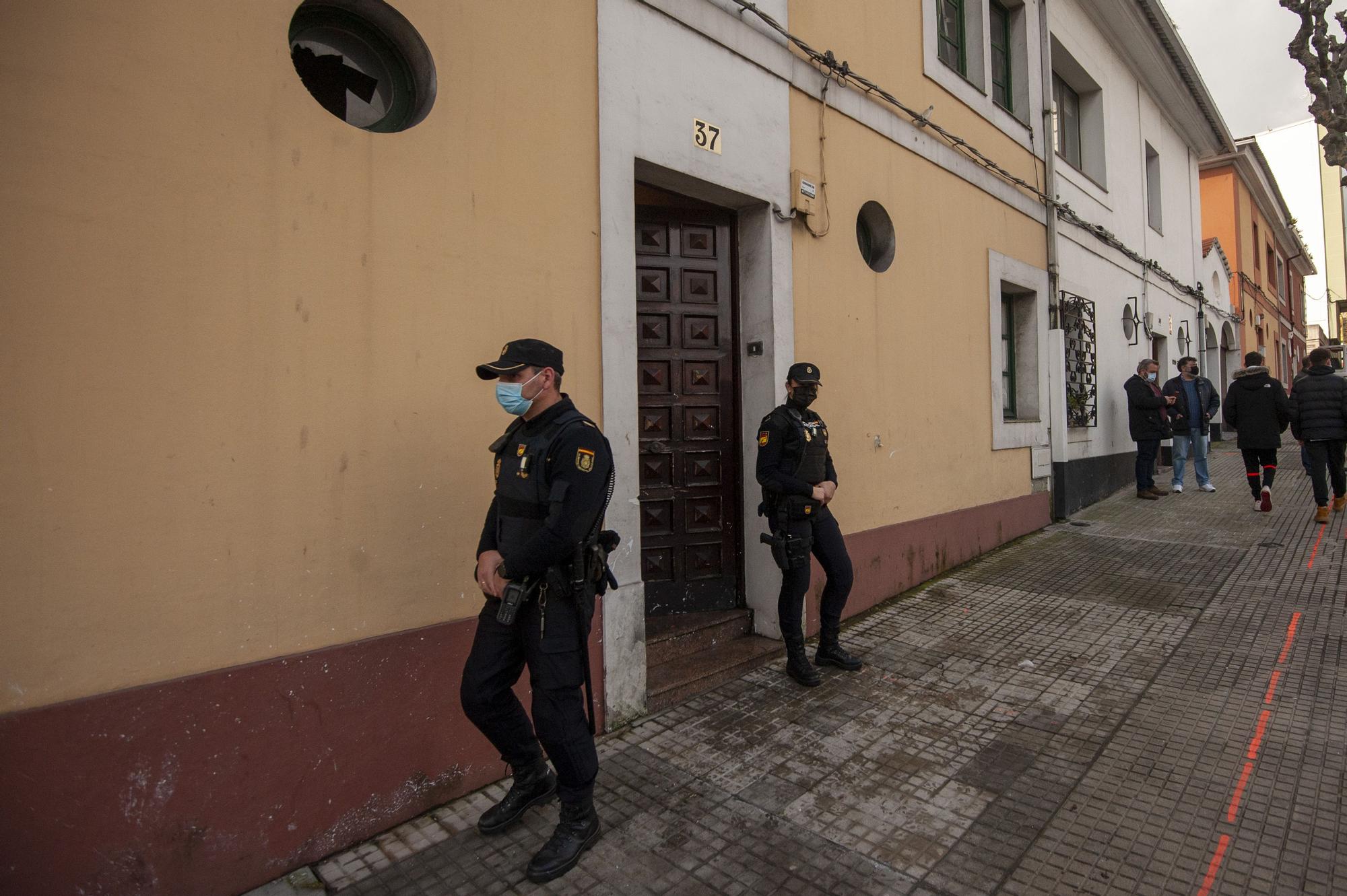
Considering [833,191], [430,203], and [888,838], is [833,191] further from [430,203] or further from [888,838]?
[888,838]

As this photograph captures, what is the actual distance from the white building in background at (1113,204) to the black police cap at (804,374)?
19.5 ft

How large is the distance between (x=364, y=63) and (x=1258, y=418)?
9.57 meters

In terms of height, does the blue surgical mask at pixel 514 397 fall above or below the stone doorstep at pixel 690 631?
above

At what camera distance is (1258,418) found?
318 inches

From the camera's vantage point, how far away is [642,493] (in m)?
4.64

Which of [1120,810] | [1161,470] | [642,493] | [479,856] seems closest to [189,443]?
[479,856]

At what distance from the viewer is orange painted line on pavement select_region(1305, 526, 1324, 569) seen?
6138 millimetres

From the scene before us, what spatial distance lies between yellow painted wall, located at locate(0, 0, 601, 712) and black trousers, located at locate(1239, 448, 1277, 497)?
8.90 meters

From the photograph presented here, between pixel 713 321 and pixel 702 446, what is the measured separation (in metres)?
0.89

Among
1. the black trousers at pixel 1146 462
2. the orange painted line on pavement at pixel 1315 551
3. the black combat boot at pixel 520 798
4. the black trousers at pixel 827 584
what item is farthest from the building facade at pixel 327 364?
the black trousers at pixel 1146 462

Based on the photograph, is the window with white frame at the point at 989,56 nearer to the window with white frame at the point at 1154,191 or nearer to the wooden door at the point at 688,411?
the wooden door at the point at 688,411

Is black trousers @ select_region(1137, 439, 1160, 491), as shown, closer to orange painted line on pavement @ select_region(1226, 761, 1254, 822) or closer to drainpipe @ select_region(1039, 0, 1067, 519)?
drainpipe @ select_region(1039, 0, 1067, 519)

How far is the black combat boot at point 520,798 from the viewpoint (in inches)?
114

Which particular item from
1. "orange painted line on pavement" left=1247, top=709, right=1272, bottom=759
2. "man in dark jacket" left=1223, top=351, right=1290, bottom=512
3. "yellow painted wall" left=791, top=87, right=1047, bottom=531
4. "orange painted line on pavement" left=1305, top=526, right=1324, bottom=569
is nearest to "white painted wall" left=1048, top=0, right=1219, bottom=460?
"man in dark jacket" left=1223, top=351, right=1290, bottom=512
